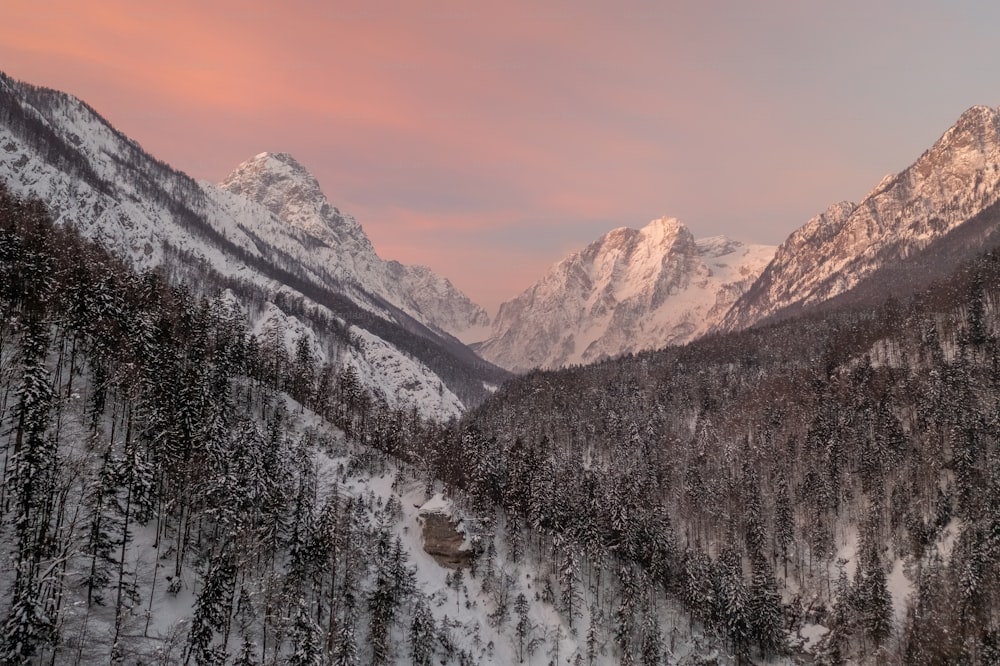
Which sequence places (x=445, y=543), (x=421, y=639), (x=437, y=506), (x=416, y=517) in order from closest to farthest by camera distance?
1. (x=421, y=639)
2. (x=445, y=543)
3. (x=437, y=506)
4. (x=416, y=517)

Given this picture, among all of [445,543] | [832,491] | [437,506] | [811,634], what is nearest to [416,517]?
[437,506]

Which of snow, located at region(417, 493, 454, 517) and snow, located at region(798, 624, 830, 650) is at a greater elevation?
snow, located at region(417, 493, 454, 517)

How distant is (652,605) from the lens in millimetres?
91625

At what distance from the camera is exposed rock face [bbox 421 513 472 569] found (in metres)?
85.0

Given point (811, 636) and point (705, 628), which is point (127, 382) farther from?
point (811, 636)


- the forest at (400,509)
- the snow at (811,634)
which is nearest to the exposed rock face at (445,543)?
the forest at (400,509)

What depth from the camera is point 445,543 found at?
8594cm

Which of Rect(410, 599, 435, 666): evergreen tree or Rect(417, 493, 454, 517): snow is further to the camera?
Rect(417, 493, 454, 517): snow

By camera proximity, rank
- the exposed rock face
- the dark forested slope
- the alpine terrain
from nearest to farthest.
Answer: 1. the alpine terrain
2. the dark forested slope
3. the exposed rock face

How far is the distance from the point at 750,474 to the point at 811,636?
3384cm

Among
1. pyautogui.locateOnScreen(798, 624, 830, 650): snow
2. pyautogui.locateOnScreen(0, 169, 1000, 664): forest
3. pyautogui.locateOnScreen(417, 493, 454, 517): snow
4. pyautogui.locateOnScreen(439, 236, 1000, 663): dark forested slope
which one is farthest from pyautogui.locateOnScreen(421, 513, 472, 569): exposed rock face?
pyautogui.locateOnScreen(798, 624, 830, 650): snow

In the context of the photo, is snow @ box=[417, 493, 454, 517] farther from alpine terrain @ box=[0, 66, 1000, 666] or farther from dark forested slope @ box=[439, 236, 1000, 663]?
dark forested slope @ box=[439, 236, 1000, 663]

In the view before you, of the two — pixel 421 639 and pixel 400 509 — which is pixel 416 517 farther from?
pixel 421 639

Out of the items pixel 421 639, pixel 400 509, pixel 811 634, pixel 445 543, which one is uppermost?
pixel 400 509
